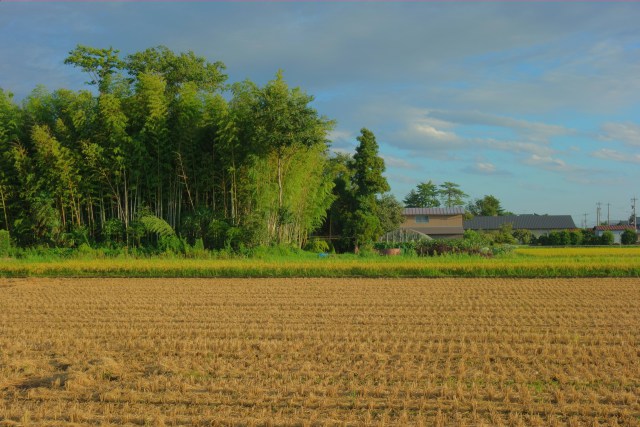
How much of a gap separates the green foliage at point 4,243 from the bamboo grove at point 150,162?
1009mm

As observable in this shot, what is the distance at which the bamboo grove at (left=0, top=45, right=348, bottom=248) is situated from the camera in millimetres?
19297

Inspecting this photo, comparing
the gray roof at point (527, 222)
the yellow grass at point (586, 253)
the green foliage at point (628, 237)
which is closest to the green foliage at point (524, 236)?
the green foliage at point (628, 237)

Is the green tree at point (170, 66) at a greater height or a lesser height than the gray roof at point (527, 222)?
greater

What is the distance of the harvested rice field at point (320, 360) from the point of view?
4535mm

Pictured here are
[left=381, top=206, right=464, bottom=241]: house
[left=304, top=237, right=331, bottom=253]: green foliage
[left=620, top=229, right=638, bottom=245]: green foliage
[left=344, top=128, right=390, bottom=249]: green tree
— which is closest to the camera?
[left=304, top=237, right=331, bottom=253]: green foliage

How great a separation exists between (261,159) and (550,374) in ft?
52.2

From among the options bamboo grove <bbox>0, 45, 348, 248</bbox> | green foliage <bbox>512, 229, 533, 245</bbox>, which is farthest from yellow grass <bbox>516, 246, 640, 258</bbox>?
green foliage <bbox>512, 229, 533, 245</bbox>

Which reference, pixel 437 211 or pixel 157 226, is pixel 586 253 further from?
pixel 157 226

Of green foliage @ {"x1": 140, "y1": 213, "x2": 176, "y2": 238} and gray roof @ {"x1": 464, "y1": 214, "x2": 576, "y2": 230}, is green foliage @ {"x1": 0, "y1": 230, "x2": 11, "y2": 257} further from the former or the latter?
gray roof @ {"x1": 464, "y1": 214, "x2": 576, "y2": 230}

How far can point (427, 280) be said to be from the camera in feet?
46.9

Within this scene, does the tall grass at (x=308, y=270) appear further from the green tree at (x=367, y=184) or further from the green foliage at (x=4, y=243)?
the green tree at (x=367, y=184)

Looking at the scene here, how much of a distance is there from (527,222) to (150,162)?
151ft

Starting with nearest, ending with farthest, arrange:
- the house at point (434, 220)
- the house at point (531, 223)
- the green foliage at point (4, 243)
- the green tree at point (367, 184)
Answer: the green foliage at point (4, 243) < the green tree at point (367, 184) < the house at point (434, 220) < the house at point (531, 223)

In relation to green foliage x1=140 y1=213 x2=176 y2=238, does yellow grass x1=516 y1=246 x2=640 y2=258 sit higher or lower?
lower
